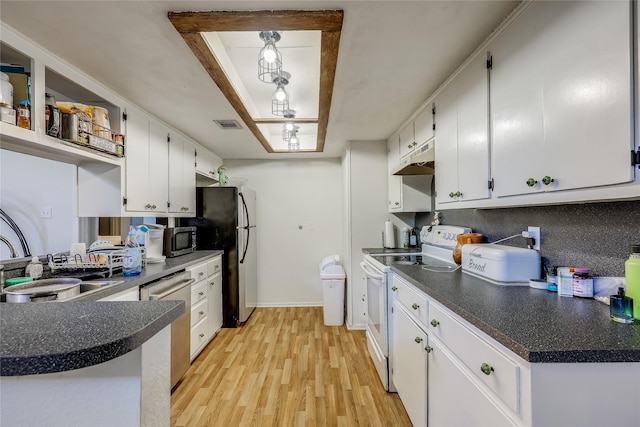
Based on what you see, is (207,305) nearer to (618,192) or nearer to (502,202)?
(502,202)

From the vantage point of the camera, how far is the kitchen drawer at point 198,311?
257cm

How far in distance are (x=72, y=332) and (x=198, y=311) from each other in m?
2.26

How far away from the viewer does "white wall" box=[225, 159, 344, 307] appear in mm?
4184

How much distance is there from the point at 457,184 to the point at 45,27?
7.38 ft

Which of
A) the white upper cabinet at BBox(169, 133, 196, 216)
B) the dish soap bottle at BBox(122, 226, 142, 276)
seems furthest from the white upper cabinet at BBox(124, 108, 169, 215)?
the dish soap bottle at BBox(122, 226, 142, 276)

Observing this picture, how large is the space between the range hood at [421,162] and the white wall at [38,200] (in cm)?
244

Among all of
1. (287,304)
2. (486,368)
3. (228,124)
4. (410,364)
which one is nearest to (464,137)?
(486,368)

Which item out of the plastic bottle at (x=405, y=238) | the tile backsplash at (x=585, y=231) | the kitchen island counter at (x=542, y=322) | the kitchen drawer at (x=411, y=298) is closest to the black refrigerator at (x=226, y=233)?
the plastic bottle at (x=405, y=238)

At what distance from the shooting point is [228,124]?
2.69 metres

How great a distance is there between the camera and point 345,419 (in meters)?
1.83

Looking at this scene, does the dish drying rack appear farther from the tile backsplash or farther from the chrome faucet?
the tile backsplash

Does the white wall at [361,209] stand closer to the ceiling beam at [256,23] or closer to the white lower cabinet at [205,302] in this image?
the white lower cabinet at [205,302]

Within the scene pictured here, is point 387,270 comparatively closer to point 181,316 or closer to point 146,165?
point 181,316

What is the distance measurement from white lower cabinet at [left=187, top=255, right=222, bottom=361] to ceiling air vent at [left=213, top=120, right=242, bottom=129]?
1.31 m
